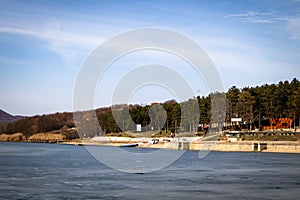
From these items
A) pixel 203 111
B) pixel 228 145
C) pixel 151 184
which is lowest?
pixel 151 184

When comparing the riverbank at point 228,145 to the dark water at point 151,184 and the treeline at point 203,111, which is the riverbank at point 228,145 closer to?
the treeline at point 203,111

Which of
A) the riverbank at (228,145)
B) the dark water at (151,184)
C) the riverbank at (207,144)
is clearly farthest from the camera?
the riverbank at (207,144)

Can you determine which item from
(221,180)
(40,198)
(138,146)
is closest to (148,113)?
(138,146)

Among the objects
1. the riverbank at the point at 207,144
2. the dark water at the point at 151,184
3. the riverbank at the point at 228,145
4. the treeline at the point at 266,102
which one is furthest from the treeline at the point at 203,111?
the dark water at the point at 151,184

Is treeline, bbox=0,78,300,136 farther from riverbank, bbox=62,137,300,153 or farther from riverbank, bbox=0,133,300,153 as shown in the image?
riverbank, bbox=62,137,300,153

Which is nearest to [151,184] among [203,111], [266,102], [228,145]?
[228,145]

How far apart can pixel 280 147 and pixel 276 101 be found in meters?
21.7

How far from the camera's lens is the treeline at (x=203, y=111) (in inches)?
3966

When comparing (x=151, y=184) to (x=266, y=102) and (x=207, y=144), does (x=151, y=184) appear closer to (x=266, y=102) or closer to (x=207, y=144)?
(x=207, y=144)

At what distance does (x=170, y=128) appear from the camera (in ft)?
407

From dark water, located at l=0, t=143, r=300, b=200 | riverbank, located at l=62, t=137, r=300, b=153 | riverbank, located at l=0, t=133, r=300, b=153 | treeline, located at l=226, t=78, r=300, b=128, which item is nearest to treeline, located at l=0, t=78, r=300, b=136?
treeline, located at l=226, t=78, r=300, b=128

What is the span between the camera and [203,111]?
4311 inches

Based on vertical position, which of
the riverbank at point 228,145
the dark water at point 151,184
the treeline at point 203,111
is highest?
the treeline at point 203,111

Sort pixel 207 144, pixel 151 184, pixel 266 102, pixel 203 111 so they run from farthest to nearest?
pixel 203 111
pixel 266 102
pixel 207 144
pixel 151 184
